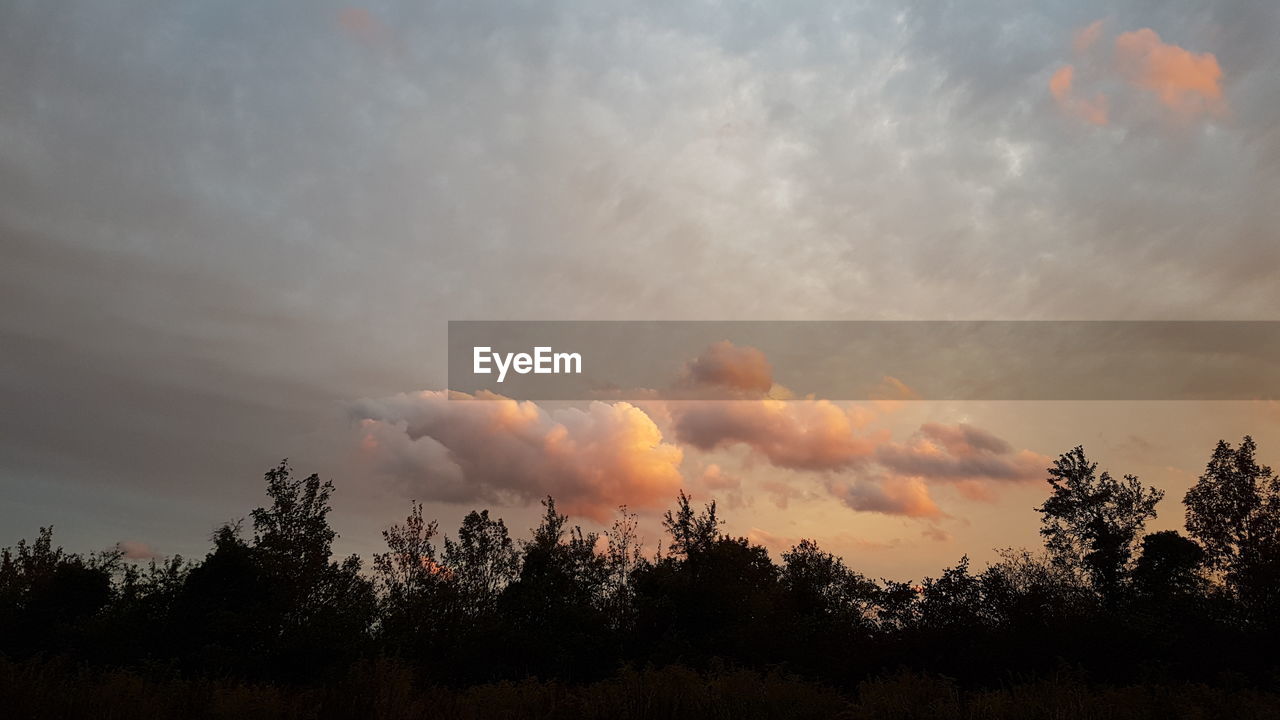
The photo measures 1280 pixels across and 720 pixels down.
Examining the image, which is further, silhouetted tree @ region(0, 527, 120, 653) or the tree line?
silhouetted tree @ region(0, 527, 120, 653)

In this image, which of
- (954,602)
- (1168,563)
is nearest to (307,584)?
(954,602)

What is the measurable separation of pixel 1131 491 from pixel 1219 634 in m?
21.6

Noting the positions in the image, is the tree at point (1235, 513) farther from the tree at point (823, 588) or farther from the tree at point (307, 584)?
the tree at point (307, 584)

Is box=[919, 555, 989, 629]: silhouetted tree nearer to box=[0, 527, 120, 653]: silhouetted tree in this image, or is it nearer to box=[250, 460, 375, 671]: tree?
box=[250, 460, 375, 671]: tree

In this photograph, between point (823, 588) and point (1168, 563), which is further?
point (823, 588)

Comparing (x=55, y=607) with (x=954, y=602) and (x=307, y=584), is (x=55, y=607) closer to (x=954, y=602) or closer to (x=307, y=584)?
(x=307, y=584)

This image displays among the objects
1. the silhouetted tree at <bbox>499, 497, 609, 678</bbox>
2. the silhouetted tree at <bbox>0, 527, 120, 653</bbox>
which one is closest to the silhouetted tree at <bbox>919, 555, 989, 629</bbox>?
the silhouetted tree at <bbox>499, 497, 609, 678</bbox>

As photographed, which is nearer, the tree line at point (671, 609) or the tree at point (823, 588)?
the tree line at point (671, 609)

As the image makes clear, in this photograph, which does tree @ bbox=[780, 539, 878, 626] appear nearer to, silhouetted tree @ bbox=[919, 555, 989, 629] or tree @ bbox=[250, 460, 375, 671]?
silhouetted tree @ bbox=[919, 555, 989, 629]

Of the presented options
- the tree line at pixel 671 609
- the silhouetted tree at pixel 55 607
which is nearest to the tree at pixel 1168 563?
the tree line at pixel 671 609

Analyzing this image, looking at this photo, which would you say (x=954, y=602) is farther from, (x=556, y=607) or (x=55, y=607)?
(x=55, y=607)

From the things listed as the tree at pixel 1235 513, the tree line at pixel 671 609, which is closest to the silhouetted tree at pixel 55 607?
the tree line at pixel 671 609

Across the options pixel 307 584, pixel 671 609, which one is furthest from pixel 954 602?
pixel 307 584

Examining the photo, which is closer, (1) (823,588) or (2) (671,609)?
(2) (671,609)
